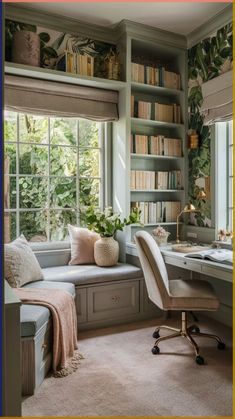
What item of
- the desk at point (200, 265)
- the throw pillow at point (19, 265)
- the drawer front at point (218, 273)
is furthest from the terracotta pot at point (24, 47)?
the drawer front at point (218, 273)

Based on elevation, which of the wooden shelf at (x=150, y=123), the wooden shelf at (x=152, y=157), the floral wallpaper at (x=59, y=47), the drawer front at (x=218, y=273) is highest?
the floral wallpaper at (x=59, y=47)

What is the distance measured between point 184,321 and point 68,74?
242 cm

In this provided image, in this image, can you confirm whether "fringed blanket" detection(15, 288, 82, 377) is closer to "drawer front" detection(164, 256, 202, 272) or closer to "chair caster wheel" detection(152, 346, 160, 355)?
"chair caster wheel" detection(152, 346, 160, 355)

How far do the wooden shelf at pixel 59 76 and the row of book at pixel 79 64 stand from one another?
0.07 meters

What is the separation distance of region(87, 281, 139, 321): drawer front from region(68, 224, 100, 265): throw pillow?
40cm

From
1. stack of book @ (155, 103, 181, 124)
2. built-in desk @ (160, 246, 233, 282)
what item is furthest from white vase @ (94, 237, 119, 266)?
stack of book @ (155, 103, 181, 124)

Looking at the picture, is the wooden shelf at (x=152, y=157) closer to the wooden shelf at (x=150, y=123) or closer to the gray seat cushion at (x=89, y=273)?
the wooden shelf at (x=150, y=123)

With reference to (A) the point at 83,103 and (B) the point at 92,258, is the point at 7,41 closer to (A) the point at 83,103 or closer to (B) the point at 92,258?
(A) the point at 83,103

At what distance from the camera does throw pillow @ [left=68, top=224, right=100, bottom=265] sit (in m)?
3.30

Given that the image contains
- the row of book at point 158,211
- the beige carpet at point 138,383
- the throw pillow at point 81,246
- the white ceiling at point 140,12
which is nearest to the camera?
the beige carpet at point 138,383

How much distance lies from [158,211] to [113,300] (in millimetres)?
1158

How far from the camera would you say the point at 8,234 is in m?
3.09

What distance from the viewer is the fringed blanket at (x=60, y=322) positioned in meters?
2.29

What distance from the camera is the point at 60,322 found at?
2.31m
